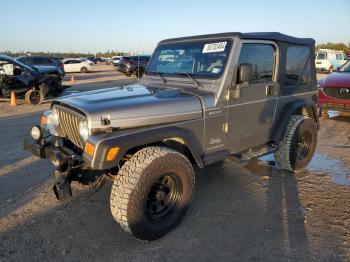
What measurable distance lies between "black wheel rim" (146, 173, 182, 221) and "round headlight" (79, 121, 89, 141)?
2.70 ft

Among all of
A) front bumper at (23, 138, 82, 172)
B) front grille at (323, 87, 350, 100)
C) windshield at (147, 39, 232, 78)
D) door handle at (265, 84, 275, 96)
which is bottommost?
front bumper at (23, 138, 82, 172)

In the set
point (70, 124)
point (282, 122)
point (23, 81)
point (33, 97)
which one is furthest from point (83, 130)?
point (23, 81)

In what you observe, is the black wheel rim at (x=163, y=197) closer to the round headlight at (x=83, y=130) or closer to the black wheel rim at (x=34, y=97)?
the round headlight at (x=83, y=130)

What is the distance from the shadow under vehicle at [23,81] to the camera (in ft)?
→ 38.5

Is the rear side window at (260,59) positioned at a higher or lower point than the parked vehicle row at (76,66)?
lower

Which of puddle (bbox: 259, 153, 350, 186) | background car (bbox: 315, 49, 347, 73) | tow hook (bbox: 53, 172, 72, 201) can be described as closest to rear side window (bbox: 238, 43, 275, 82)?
puddle (bbox: 259, 153, 350, 186)

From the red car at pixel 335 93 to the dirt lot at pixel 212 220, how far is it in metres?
3.66

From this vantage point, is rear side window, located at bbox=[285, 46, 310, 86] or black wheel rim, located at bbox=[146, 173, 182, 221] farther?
rear side window, located at bbox=[285, 46, 310, 86]

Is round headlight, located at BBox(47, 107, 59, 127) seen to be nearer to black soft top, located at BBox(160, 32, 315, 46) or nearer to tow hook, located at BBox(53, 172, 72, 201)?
tow hook, located at BBox(53, 172, 72, 201)

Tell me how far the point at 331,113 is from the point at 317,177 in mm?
6288

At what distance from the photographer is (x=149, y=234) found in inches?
128

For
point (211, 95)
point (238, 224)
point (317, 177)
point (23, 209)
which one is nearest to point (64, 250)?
point (23, 209)

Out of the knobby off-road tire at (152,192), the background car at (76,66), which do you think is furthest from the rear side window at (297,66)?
the background car at (76,66)

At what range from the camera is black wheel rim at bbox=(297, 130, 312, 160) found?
529 centimetres
